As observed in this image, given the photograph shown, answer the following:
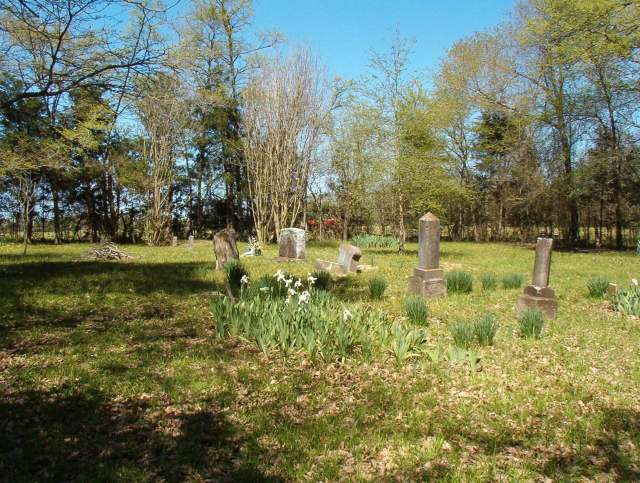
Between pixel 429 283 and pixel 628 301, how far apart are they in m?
3.34

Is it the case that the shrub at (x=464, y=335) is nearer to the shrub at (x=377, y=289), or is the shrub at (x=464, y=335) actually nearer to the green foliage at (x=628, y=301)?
the shrub at (x=377, y=289)

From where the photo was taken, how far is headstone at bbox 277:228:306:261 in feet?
44.7

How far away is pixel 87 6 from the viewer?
19.0 ft

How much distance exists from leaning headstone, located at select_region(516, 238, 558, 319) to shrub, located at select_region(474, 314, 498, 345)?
82.2 inches

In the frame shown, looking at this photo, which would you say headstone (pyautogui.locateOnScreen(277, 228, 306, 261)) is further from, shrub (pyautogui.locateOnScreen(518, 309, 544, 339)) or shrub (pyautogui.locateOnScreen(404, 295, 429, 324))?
shrub (pyautogui.locateOnScreen(518, 309, 544, 339))

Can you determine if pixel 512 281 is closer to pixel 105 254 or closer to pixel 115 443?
pixel 115 443

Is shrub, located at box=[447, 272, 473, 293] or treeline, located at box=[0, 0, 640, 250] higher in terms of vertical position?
treeline, located at box=[0, 0, 640, 250]

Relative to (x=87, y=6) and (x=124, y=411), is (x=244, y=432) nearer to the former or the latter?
(x=124, y=411)

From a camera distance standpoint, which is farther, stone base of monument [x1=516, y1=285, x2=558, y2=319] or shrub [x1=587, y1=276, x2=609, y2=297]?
shrub [x1=587, y1=276, x2=609, y2=297]

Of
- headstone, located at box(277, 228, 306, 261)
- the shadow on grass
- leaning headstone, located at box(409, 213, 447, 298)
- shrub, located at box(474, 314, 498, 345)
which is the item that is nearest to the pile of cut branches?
headstone, located at box(277, 228, 306, 261)

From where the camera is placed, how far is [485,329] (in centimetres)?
504

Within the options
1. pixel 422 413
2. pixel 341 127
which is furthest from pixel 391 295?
pixel 341 127

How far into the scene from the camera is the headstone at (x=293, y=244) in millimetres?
13609

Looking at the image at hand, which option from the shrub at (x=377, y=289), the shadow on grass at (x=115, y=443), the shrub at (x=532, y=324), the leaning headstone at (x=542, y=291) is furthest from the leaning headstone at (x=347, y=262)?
the shadow on grass at (x=115, y=443)
